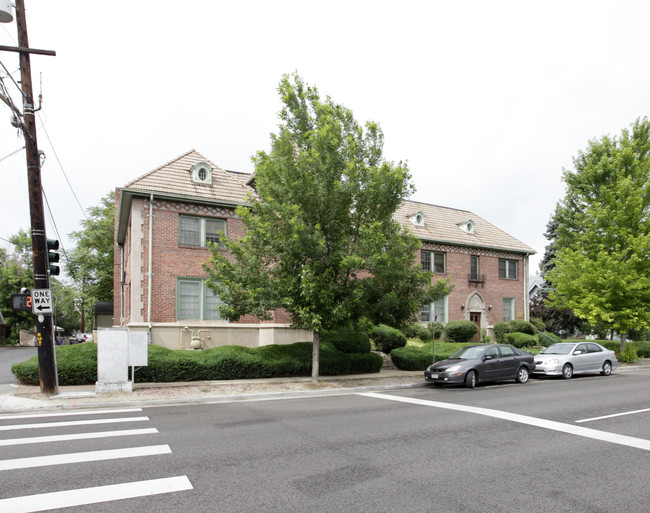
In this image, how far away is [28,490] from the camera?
17.0 ft

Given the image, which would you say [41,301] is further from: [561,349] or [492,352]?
[561,349]

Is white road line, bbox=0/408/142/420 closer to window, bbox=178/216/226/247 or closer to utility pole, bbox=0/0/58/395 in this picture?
utility pole, bbox=0/0/58/395

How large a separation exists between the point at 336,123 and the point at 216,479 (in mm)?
11847

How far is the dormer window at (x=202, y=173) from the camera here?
21.9 m

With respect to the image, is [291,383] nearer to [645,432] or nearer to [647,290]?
[645,432]

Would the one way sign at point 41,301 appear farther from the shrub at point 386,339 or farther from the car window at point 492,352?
the shrub at point 386,339

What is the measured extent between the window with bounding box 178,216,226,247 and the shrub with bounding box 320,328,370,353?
262 inches

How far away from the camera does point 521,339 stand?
2867 cm

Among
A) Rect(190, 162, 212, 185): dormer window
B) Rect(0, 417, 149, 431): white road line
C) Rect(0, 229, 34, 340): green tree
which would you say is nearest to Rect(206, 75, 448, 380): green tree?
Rect(0, 417, 149, 431): white road line

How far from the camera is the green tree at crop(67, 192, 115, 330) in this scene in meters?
40.1

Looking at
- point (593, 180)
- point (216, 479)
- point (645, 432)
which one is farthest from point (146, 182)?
point (593, 180)

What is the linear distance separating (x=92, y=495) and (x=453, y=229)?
2958 centimetres

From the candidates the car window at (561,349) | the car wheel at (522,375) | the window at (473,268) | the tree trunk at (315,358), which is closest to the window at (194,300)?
the tree trunk at (315,358)

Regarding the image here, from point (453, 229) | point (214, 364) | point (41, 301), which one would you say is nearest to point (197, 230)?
point (214, 364)
